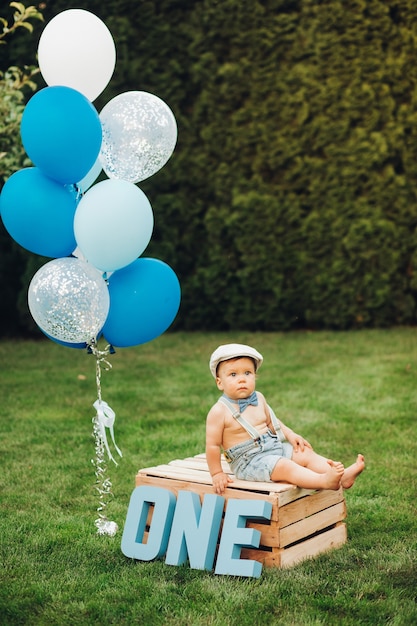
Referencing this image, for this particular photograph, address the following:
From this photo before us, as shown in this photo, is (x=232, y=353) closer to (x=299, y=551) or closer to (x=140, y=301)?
(x=140, y=301)

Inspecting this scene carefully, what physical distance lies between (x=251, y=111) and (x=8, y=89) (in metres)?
3.31

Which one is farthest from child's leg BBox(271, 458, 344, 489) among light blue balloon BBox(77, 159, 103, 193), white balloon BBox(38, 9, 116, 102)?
white balloon BBox(38, 9, 116, 102)

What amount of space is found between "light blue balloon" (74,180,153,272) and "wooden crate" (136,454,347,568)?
37.2 inches

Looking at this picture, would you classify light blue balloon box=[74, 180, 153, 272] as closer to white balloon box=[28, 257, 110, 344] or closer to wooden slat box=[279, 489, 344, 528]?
white balloon box=[28, 257, 110, 344]

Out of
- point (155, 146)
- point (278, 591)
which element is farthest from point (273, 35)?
point (278, 591)

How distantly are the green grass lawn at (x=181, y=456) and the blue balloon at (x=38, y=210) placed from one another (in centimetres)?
131

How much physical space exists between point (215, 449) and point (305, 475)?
1.23ft

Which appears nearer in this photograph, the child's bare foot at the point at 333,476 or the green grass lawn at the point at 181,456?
the green grass lawn at the point at 181,456

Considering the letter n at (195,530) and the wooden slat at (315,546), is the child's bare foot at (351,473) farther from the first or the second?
the letter n at (195,530)

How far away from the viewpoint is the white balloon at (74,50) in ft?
11.7

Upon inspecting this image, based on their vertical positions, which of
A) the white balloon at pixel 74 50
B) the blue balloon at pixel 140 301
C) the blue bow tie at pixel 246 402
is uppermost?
the white balloon at pixel 74 50

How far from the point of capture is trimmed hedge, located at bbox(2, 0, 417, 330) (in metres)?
8.85

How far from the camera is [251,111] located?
9070 millimetres

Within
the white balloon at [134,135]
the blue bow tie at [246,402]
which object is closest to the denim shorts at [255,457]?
the blue bow tie at [246,402]
